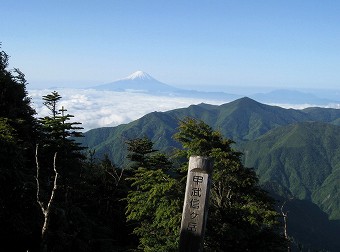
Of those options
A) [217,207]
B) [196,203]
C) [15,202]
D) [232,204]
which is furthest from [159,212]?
[196,203]

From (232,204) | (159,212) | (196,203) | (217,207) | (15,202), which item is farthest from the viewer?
(232,204)

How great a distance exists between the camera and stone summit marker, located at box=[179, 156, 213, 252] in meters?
7.02

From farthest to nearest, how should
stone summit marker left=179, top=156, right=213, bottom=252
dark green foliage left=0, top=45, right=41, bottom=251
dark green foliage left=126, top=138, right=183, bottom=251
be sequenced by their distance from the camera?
dark green foliage left=126, top=138, right=183, bottom=251, dark green foliage left=0, top=45, right=41, bottom=251, stone summit marker left=179, top=156, right=213, bottom=252

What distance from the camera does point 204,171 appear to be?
23.1 ft

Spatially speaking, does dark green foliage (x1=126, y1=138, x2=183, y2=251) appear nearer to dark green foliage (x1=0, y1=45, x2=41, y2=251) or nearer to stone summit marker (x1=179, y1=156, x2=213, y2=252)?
dark green foliage (x1=0, y1=45, x2=41, y2=251)

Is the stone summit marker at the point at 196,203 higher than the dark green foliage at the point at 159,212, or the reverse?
the stone summit marker at the point at 196,203

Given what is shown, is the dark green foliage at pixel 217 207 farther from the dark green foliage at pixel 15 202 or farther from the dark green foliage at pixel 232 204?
the dark green foliage at pixel 15 202

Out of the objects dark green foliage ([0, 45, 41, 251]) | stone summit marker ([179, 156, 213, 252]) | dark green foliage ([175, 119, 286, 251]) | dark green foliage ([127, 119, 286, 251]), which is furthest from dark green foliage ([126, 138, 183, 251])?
stone summit marker ([179, 156, 213, 252])

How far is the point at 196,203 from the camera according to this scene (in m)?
7.18

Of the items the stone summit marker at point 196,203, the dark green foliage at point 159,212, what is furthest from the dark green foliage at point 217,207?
the stone summit marker at point 196,203

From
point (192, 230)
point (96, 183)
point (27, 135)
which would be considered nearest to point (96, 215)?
point (96, 183)

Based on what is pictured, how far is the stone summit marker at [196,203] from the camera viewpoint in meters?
7.02

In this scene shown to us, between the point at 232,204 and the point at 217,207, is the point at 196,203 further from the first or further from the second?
the point at 232,204

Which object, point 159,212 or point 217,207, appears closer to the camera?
point 217,207
